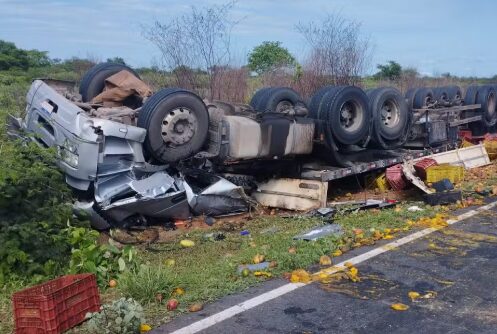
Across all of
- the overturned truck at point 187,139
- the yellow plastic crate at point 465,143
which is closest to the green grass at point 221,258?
the overturned truck at point 187,139

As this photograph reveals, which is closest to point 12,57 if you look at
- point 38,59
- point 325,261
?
point 38,59

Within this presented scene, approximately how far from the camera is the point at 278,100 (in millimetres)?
9883

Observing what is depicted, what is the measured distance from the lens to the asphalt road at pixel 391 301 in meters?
3.97

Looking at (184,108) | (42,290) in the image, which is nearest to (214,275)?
(42,290)

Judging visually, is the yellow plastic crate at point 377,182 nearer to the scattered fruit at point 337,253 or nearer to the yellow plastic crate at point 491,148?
the yellow plastic crate at point 491,148

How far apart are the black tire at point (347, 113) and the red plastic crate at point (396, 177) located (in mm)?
779

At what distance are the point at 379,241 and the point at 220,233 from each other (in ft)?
7.25

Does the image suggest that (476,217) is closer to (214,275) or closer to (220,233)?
(220,233)

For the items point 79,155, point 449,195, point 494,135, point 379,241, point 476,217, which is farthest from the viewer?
point 494,135

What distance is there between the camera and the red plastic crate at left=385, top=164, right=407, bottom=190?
30.6 feet

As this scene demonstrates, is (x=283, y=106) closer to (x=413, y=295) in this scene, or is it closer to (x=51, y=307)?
(x=413, y=295)

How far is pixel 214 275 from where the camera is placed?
5.18 m

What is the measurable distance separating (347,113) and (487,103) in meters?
6.68

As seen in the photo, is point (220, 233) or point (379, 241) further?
point (220, 233)
